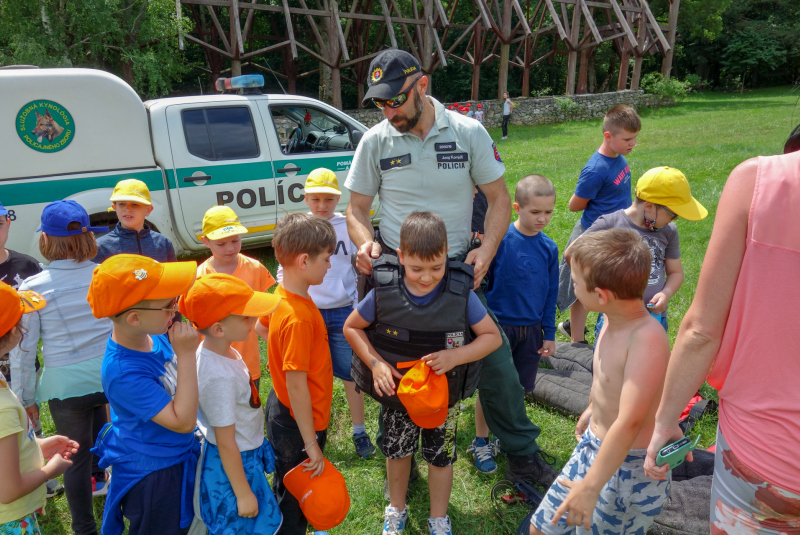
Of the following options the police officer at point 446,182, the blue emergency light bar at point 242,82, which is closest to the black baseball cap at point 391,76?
the police officer at point 446,182

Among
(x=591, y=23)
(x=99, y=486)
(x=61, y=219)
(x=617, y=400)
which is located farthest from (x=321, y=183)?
(x=591, y=23)

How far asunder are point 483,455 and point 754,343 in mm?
2146

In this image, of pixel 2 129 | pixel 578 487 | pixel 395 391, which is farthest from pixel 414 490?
pixel 2 129

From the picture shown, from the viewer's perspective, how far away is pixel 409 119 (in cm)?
284

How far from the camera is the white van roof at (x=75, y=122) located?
16.5 ft

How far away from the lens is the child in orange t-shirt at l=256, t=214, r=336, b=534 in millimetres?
2305

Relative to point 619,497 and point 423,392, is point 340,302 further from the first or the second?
point 619,497

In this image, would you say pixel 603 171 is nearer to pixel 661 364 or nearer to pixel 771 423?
pixel 661 364


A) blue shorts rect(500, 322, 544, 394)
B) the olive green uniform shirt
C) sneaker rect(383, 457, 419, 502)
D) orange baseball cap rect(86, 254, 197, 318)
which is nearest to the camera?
orange baseball cap rect(86, 254, 197, 318)

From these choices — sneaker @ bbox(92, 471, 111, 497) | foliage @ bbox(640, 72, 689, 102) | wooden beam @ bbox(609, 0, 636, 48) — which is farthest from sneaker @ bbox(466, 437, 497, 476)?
foliage @ bbox(640, 72, 689, 102)

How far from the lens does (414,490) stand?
3.07 meters

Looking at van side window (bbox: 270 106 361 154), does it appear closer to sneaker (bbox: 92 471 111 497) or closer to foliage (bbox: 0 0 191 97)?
sneaker (bbox: 92 471 111 497)

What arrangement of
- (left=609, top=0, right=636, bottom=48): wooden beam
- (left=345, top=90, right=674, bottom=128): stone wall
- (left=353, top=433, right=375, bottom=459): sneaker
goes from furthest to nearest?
(left=609, top=0, right=636, bottom=48): wooden beam < (left=345, top=90, right=674, bottom=128): stone wall < (left=353, top=433, right=375, bottom=459): sneaker

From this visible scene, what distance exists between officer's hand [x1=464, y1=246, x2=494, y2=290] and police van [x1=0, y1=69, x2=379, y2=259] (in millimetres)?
4209
